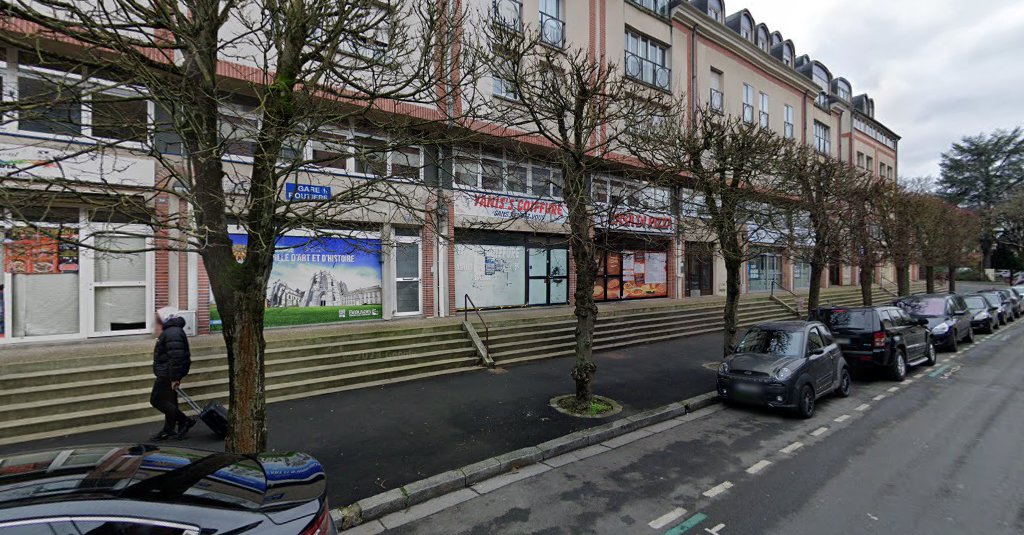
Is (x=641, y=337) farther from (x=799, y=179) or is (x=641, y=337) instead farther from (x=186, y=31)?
(x=186, y=31)

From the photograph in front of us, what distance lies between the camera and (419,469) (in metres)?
5.10

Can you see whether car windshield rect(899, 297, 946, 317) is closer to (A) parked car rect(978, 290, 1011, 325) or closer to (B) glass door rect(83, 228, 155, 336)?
(A) parked car rect(978, 290, 1011, 325)

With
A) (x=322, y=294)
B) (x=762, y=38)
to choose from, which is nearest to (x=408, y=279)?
(x=322, y=294)

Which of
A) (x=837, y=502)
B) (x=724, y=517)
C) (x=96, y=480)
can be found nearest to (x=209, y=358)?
(x=96, y=480)

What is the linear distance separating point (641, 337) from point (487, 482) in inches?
374

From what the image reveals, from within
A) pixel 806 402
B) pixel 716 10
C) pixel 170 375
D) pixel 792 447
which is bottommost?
pixel 792 447

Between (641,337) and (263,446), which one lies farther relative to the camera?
(641,337)

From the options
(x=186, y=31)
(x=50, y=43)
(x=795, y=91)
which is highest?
(x=795, y=91)

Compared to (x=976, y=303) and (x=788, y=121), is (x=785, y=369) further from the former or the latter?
(x=788, y=121)

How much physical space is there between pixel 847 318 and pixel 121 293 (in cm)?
A: 1599

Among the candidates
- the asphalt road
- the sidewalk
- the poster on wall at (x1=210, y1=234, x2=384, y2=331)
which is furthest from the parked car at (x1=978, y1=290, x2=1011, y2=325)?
the poster on wall at (x1=210, y1=234, x2=384, y2=331)

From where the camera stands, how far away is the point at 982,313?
52.0 feet

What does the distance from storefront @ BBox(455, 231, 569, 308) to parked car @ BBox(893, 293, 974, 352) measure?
33.3 ft

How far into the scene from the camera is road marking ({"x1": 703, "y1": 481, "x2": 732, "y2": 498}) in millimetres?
4668
